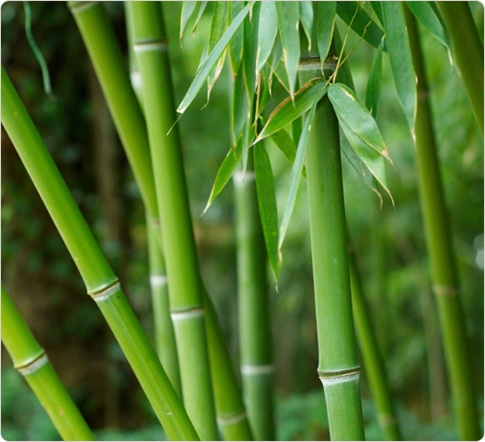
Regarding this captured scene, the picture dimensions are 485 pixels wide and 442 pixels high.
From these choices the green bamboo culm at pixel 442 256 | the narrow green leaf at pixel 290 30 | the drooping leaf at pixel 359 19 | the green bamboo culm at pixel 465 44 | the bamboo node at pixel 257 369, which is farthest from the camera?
the bamboo node at pixel 257 369

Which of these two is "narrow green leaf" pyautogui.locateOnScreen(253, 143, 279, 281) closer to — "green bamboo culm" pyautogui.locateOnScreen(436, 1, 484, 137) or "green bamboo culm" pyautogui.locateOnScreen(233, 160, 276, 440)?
"green bamboo culm" pyautogui.locateOnScreen(436, 1, 484, 137)

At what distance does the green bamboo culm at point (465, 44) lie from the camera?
80cm

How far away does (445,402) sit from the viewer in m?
3.45

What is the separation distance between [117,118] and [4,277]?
1.58 m

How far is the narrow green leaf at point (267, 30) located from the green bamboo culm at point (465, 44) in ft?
0.98

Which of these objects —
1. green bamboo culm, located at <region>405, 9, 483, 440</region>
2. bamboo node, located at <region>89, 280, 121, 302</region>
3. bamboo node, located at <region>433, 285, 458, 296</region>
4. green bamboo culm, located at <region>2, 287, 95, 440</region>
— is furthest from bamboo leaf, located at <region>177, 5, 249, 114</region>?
bamboo node, located at <region>433, 285, 458, 296</region>

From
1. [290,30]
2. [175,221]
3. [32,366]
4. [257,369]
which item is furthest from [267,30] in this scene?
[257,369]

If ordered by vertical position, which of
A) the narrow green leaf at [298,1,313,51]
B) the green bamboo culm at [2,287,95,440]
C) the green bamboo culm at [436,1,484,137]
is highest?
the narrow green leaf at [298,1,313,51]

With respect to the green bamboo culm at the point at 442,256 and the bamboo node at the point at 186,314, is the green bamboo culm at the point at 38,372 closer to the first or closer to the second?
the bamboo node at the point at 186,314

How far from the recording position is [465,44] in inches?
31.6

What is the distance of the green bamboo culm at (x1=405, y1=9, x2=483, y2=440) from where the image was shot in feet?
3.71

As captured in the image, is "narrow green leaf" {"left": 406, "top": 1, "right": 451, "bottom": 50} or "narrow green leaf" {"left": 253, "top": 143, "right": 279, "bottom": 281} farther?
"narrow green leaf" {"left": 253, "top": 143, "right": 279, "bottom": 281}

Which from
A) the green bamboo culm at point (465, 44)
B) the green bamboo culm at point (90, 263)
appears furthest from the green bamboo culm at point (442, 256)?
the green bamboo culm at point (90, 263)

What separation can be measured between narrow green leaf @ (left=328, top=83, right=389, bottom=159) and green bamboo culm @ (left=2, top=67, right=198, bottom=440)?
0.30 meters
